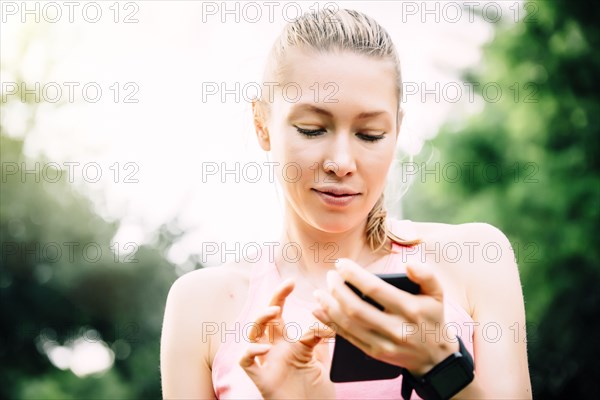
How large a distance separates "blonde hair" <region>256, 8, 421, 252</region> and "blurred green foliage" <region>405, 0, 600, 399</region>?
31.4ft

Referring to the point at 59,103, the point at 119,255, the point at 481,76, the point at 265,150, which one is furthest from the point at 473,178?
the point at 265,150

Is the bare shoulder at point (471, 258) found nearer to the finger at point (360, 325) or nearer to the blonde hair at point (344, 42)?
the blonde hair at point (344, 42)

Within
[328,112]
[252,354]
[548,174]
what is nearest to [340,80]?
[328,112]

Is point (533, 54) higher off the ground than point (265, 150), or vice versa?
point (533, 54)

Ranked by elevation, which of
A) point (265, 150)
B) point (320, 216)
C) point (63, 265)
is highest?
point (265, 150)

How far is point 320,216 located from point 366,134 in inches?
10.5

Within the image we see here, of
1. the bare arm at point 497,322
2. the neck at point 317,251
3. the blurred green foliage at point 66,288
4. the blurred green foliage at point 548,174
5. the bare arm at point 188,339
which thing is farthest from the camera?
the blurred green foliage at point 66,288

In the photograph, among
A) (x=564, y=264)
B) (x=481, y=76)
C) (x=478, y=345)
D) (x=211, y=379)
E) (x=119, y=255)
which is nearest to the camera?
(x=478, y=345)

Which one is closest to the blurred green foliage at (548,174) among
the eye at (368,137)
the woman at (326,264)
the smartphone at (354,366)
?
the woman at (326,264)

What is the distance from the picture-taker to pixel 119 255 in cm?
1547

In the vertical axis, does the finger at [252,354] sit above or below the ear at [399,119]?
below

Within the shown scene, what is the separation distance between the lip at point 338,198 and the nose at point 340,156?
0.07 meters

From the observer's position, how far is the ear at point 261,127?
2.44 m

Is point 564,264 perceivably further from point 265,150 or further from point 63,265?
point 265,150
